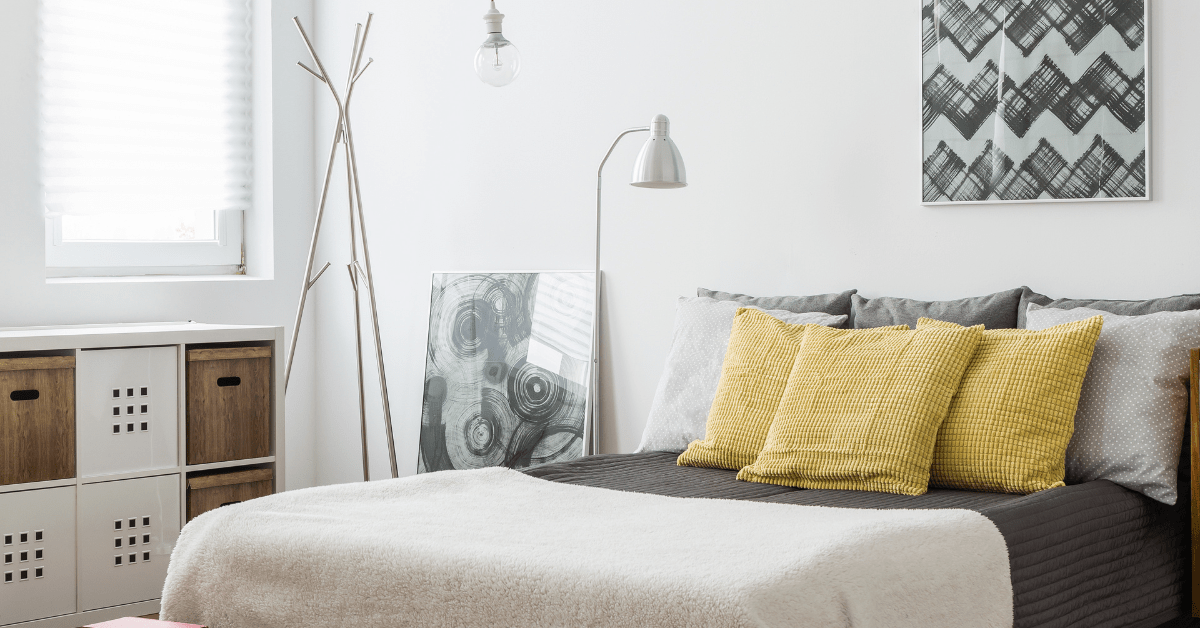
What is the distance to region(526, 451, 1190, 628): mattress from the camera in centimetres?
198

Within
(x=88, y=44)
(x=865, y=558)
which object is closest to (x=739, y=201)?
(x=865, y=558)

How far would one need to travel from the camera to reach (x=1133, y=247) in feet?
8.91

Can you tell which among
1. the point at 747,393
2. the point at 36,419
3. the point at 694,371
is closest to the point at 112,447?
the point at 36,419

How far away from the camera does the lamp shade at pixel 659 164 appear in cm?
307

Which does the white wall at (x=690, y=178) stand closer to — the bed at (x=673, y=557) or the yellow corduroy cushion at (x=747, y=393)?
the yellow corduroy cushion at (x=747, y=393)

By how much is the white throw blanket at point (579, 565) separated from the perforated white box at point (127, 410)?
3.99 feet

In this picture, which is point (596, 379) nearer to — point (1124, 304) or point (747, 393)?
point (747, 393)

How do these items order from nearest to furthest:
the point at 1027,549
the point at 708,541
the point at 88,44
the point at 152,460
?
the point at 708,541 → the point at 1027,549 → the point at 152,460 → the point at 88,44

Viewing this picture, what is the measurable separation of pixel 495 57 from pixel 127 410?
1.49m

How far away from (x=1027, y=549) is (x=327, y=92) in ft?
10.9

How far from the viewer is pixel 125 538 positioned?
329 centimetres

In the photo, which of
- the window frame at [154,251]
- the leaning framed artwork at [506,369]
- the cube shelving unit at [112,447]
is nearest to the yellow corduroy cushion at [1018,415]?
the leaning framed artwork at [506,369]

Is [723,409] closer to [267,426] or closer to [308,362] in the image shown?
[267,426]

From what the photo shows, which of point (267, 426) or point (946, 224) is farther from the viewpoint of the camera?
point (267, 426)
